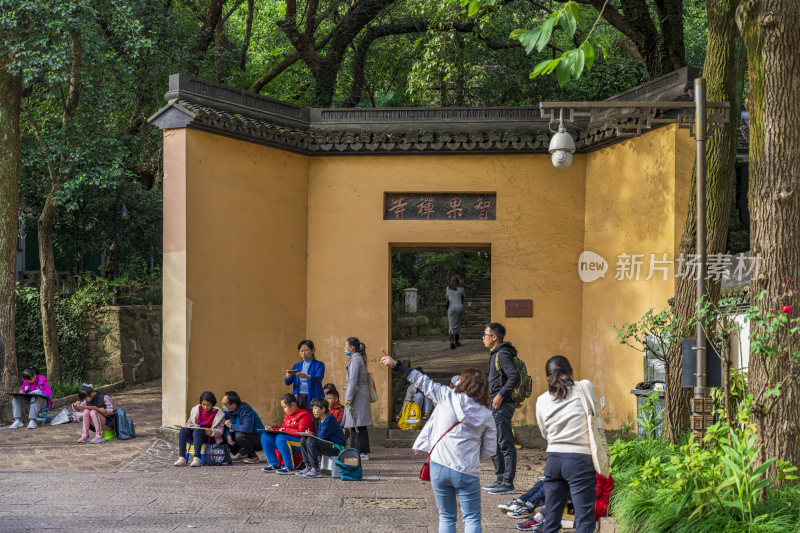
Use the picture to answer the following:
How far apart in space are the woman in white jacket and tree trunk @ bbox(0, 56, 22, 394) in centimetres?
984

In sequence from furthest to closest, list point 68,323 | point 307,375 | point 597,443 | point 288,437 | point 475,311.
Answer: point 475,311 < point 68,323 < point 307,375 < point 288,437 < point 597,443

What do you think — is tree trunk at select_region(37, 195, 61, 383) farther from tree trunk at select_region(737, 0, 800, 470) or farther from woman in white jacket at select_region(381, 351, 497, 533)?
tree trunk at select_region(737, 0, 800, 470)

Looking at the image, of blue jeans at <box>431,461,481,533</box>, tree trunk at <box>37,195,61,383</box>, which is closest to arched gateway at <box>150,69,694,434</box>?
tree trunk at <box>37,195,61,383</box>

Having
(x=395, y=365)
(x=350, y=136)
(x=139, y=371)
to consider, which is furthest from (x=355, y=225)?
(x=139, y=371)

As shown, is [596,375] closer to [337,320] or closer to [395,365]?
[337,320]

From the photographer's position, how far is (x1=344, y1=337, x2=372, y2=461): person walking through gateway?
10.2m

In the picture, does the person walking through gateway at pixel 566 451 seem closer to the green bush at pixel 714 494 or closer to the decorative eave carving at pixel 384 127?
the green bush at pixel 714 494

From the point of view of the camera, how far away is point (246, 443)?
980 centimetres

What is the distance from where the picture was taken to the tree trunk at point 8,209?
42.2 ft

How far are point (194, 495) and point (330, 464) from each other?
1646 millimetres

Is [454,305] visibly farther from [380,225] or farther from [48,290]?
[48,290]

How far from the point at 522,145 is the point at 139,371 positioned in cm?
1023

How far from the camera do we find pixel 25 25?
1240 cm

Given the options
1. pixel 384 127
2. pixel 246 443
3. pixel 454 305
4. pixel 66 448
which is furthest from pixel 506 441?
pixel 454 305
